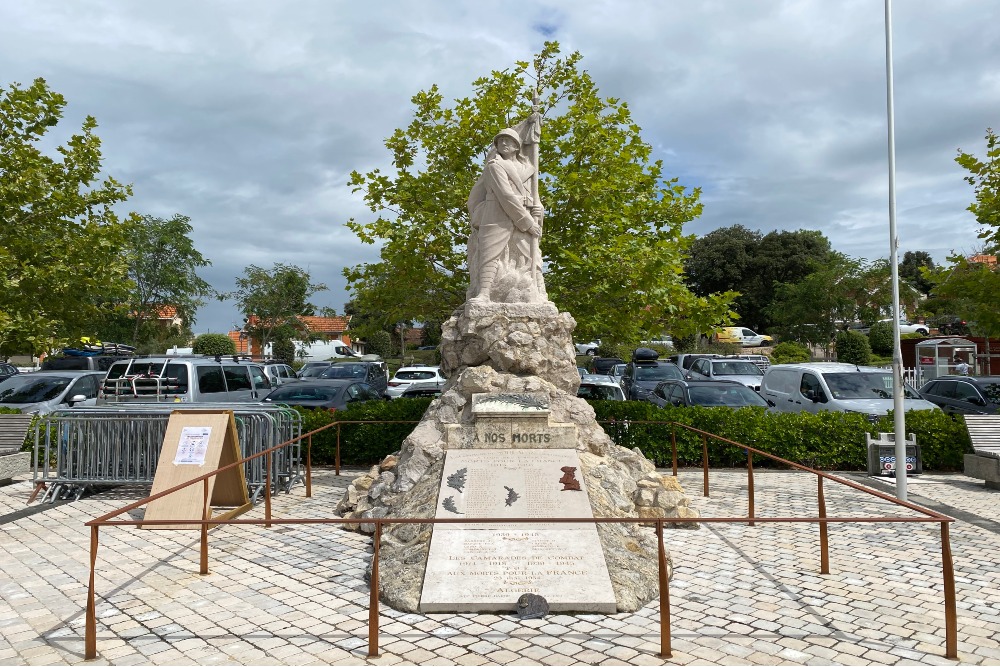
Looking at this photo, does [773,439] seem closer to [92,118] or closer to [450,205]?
[450,205]

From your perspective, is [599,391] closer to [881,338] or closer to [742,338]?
[881,338]

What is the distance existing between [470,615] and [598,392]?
9919mm

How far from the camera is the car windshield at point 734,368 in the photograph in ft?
72.8

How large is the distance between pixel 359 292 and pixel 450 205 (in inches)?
97.9

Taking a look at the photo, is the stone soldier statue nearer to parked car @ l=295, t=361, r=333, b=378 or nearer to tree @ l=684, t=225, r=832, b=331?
parked car @ l=295, t=361, r=333, b=378

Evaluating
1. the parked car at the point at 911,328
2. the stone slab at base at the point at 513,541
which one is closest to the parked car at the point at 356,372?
the stone slab at base at the point at 513,541

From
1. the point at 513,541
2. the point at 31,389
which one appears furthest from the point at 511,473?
the point at 31,389

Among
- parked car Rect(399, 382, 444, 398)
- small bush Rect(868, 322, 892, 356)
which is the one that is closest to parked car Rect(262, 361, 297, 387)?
parked car Rect(399, 382, 444, 398)

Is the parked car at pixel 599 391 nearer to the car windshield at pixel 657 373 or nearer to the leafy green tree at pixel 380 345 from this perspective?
the car windshield at pixel 657 373

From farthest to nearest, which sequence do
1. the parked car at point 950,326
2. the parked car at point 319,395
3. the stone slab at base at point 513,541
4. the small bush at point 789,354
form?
the parked car at point 950,326 < the small bush at point 789,354 < the parked car at point 319,395 < the stone slab at base at point 513,541

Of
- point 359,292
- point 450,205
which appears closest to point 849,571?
point 450,205

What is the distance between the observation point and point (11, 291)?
37.6 ft

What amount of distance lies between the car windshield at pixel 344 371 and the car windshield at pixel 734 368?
36.1 ft

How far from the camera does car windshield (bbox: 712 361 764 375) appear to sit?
22.2 meters
